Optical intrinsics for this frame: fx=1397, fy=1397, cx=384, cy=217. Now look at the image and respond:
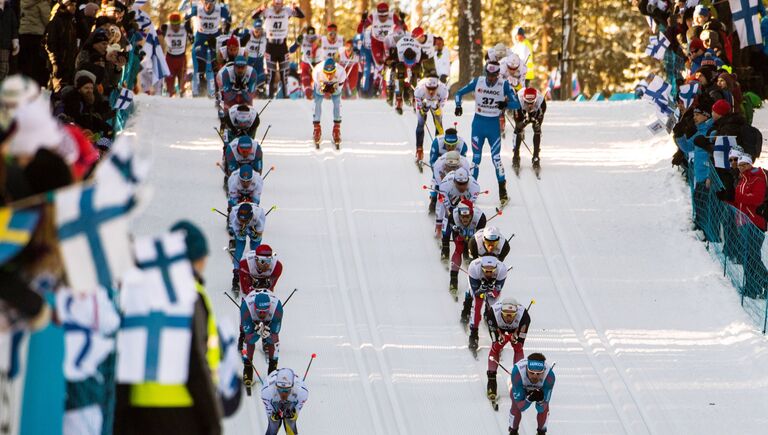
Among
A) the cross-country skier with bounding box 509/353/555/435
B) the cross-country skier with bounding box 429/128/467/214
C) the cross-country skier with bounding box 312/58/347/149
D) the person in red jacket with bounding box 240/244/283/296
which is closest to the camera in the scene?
the cross-country skier with bounding box 509/353/555/435

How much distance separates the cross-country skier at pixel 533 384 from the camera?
1319 cm

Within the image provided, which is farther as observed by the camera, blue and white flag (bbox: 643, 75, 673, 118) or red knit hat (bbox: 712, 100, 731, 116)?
blue and white flag (bbox: 643, 75, 673, 118)

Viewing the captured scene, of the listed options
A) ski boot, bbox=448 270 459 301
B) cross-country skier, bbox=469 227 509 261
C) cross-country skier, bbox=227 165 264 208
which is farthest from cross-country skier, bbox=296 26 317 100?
cross-country skier, bbox=469 227 509 261

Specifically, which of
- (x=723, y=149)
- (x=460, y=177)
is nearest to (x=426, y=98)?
(x=460, y=177)

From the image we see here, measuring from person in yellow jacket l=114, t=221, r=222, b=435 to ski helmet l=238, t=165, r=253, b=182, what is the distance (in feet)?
35.5

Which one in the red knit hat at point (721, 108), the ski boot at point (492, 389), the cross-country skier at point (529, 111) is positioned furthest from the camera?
the cross-country skier at point (529, 111)

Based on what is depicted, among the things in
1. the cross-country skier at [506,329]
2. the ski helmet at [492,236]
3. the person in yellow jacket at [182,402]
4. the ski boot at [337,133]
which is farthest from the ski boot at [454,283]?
the person in yellow jacket at [182,402]

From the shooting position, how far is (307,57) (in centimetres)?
2859

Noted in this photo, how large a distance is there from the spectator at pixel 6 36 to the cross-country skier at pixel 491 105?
20.1ft

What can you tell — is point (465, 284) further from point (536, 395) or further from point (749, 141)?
point (536, 395)

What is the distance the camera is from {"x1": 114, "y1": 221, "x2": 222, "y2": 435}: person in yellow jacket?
241 inches

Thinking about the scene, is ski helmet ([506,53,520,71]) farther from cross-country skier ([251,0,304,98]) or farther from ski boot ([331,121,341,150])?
cross-country skier ([251,0,304,98])

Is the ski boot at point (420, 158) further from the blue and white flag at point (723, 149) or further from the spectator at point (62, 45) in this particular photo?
the spectator at point (62, 45)

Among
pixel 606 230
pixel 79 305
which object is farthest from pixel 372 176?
pixel 79 305
